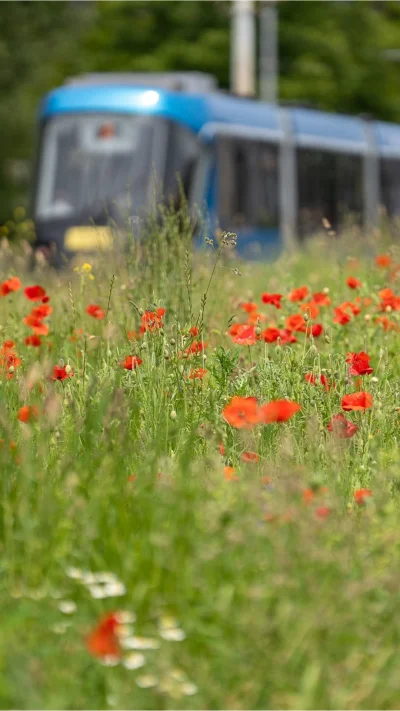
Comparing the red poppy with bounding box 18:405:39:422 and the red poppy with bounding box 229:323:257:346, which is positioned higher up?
the red poppy with bounding box 18:405:39:422

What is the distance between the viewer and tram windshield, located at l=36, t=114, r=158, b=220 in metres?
17.8

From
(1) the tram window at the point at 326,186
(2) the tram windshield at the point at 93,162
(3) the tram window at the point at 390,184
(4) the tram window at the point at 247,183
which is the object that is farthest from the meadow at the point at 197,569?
(3) the tram window at the point at 390,184

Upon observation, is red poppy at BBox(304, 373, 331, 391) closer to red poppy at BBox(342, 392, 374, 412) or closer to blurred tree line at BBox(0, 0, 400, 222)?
red poppy at BBox(342, 392, 374, 412)

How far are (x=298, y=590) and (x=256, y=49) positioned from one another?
1702 inches

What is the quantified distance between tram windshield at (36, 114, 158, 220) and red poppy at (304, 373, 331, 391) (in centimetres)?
1287

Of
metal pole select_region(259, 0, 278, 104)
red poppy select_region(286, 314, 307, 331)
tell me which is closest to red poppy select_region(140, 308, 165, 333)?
red poppy select_region(286, 314, 307, 331)

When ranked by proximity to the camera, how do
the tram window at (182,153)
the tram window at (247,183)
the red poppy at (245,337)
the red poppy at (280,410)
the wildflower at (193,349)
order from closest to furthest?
the red poppy at (280,410)
the red poppy at (245,337)
the wildflower at (193,349)
the tram window at (182,153)
the tram window at (247,183)

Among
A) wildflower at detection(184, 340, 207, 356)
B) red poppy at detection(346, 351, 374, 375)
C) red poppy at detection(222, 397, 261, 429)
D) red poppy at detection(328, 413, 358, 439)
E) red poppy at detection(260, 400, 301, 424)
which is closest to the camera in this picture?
red poppy at detection(260, 400, 301, 424)

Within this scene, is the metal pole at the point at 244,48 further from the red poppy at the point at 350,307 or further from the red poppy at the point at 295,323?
the red poppy at the point at 295,323

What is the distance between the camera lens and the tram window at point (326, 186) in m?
20.5

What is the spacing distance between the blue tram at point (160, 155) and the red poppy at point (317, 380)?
1166 centimetres

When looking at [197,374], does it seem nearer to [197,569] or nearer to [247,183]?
[197,569]

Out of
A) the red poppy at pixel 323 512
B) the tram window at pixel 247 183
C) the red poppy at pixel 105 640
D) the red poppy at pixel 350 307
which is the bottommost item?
the tram window at pixel 247 183

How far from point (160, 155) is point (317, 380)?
13113 mm
